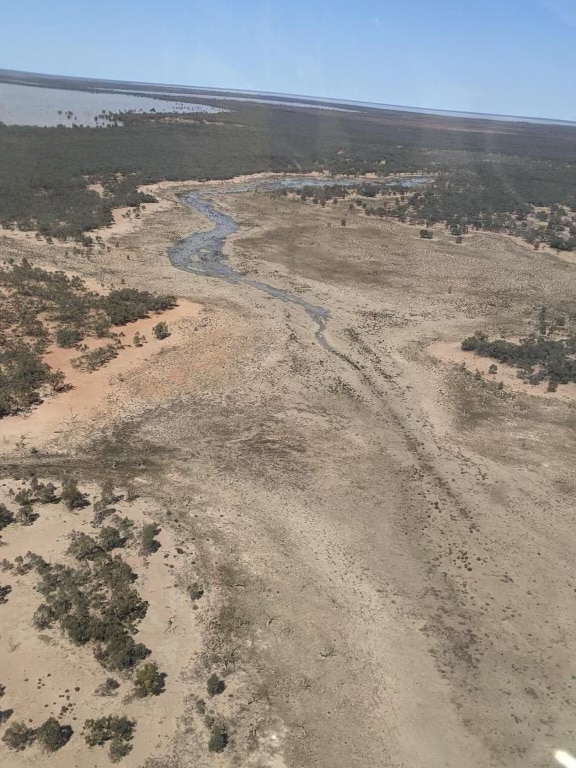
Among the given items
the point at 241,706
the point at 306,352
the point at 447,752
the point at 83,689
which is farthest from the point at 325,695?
the point at 306,352

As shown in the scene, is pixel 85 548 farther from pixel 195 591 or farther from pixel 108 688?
pixel 108 688

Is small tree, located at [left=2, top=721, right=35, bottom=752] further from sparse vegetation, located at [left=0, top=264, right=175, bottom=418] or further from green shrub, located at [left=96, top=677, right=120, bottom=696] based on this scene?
sparse vegetation, located at [left=0, top=264, right=175, bottom=418]

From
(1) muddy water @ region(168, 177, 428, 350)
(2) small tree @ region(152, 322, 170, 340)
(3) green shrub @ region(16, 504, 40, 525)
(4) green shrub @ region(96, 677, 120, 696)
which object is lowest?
(3) green shrub @ region(16, 504, 40, 525)

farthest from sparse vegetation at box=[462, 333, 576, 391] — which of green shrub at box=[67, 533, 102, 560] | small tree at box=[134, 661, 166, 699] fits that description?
small tree at box=[134, 661, 166, 699]

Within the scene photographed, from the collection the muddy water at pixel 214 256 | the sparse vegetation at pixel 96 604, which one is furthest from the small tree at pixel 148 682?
the muddy water at pixel 214 256

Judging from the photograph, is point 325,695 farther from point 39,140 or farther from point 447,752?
point 39,140

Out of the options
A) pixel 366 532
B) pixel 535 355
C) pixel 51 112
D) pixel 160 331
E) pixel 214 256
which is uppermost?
pixel 51 112

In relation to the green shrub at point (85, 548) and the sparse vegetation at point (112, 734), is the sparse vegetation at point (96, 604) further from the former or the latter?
the sparse vegetation at point (112, 734)

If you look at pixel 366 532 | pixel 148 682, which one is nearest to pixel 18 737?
pixel 148 682
